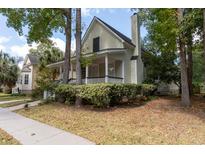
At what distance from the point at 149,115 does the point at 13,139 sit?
564 cm

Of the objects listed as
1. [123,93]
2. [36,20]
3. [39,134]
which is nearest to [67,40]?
[36,20]

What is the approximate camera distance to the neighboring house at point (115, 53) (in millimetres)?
16250

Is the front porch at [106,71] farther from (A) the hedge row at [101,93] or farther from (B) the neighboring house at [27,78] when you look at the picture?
(B) the neighboring house at [27,78]

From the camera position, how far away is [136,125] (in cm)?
716

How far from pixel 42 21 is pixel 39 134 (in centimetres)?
1026

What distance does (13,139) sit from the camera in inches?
220

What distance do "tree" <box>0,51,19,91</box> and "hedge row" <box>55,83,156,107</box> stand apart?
18893 mm

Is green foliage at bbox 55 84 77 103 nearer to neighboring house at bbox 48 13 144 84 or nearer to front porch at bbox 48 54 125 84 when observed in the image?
front porch at bbox 48 54 125 84

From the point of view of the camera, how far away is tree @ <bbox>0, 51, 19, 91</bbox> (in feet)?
93.9

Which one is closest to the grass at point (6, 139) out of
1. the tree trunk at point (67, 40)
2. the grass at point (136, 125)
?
the grass at point (136, 125)

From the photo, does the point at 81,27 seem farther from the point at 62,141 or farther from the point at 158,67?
the point at 62,141

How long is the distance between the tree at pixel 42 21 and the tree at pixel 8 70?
645 inches
